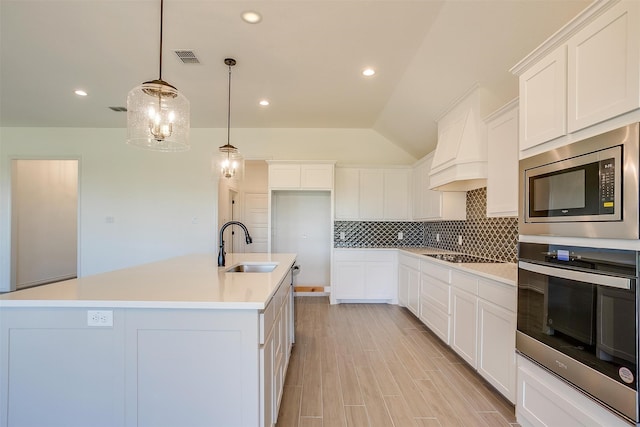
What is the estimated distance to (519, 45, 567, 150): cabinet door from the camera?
1.50 metres

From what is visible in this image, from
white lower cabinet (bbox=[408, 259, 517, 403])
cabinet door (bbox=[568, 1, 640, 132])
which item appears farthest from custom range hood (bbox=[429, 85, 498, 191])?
cabinet door (bbox=[568, 1, 640, 132])

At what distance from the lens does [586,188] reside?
1366 millimetres

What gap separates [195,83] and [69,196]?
5.12 meters

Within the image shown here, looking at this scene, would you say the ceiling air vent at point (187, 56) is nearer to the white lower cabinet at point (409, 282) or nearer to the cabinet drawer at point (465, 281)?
the cabinet drawer at point (465, 281)

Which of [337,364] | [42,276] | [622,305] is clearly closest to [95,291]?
[337,364]

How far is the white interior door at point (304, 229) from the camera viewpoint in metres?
5.73

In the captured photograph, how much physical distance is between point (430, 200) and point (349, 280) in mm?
1746

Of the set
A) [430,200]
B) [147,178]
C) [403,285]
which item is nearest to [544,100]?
[430,200]

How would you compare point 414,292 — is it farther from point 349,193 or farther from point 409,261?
point 349,193

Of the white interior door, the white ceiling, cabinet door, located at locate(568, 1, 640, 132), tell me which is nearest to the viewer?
cabinet door, located at locate(568, 1, 640, 132)

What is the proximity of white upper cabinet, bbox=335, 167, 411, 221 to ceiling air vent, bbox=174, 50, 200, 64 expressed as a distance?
266 centimetres

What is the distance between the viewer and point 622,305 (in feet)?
3.94

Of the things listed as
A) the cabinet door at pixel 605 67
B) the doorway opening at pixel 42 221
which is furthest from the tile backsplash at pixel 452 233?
the doorway opening at pixel 42 221

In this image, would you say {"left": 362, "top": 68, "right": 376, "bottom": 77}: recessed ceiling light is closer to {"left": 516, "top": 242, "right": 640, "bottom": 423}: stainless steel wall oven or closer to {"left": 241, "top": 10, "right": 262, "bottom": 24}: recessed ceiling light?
{"left": 241, "top": 10, "right": 262, "bottom": 24}: recessed ceiling light
